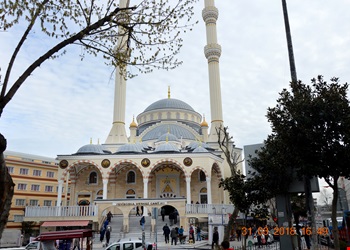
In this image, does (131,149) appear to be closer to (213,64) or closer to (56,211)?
(56,211)

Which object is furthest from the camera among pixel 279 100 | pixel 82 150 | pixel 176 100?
pixel 176 100

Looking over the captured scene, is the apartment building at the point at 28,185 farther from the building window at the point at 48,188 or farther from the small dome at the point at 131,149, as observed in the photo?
the small dome at the point at 131,149

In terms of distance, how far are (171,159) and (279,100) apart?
1783 cm

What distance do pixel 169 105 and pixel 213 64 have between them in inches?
325

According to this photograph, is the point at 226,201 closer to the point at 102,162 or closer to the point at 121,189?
the point at 121,189

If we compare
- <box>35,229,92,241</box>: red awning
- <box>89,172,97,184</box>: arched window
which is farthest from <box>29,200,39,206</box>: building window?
<box>35,229,92,241</box>: red awning

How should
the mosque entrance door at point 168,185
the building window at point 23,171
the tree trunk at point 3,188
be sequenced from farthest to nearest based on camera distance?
the building window at point 23,171 → the mosque entrance door at point 168,185 → the tree trunk at point 3,188

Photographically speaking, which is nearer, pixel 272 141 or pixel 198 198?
pixel 272 141

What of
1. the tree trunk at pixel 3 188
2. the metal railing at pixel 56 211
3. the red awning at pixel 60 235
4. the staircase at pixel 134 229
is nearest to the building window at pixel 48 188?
the metal railing at pixel 56 211

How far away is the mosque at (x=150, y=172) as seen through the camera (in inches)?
909

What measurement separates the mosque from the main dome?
115 inches

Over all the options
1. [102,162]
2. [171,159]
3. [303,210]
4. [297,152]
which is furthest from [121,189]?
[297,152]

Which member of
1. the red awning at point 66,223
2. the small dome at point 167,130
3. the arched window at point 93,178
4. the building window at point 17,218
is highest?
the small dome at point 167,130

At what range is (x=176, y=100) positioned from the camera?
44.1 m
